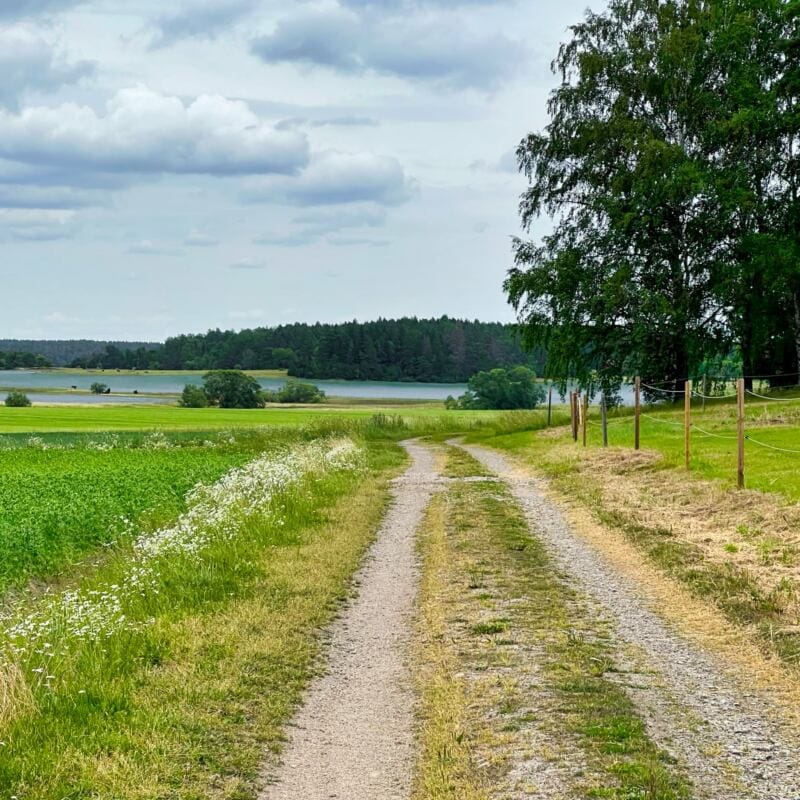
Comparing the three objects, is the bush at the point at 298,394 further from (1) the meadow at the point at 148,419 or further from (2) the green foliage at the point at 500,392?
(1) the meadow at the point at 148,419

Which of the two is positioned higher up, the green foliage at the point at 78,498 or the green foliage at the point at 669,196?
the green foliage at the point at 669,196

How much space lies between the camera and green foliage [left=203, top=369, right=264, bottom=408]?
104 meters

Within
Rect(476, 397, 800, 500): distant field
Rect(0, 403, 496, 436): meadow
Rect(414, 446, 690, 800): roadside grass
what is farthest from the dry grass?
Rect(0, 403, 496, 436): meadow

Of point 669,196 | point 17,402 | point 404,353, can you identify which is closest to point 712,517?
point 669,196

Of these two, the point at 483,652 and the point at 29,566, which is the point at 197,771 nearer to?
the point at 483,652

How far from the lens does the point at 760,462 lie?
2177 centimetres

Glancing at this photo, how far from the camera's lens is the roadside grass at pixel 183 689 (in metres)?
6.29

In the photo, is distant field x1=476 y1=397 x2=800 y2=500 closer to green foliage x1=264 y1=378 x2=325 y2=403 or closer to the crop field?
the crop field

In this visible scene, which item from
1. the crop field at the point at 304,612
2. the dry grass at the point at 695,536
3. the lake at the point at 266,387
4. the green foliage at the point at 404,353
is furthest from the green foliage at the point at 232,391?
the dry grass at the point at 695,536

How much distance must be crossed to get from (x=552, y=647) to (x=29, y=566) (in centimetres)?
924

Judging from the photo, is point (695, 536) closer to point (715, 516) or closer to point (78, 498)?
point (715, 516)

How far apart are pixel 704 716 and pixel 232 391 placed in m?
98.6

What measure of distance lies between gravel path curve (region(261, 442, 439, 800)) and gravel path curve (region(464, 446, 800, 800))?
1.86m

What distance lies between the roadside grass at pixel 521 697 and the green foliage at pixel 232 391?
301 ft
